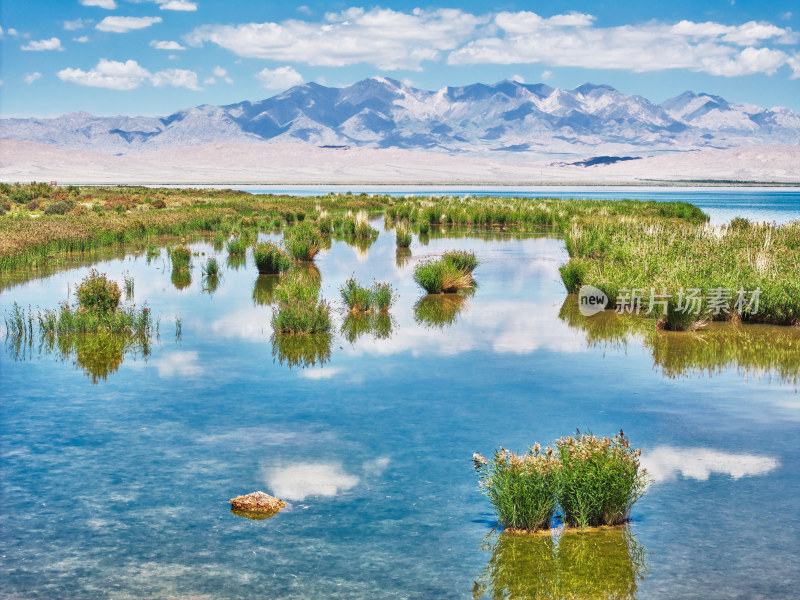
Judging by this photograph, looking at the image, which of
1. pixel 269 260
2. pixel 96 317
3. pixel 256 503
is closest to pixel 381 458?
pixel 256 503

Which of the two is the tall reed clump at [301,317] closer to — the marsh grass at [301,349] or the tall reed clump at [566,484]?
the marsh grass at [301,349]

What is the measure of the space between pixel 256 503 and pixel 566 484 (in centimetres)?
232

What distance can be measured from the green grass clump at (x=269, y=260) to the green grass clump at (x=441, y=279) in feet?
14.4

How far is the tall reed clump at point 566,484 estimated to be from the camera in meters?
5.88

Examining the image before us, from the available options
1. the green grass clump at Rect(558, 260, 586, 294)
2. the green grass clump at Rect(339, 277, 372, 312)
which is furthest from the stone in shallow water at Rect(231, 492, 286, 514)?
the green grass clump at Rect(558, 260, 586, 294)

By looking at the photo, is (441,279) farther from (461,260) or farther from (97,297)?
(97,297)

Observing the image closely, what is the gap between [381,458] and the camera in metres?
7.35

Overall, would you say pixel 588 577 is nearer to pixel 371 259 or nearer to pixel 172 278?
pixel 172 278

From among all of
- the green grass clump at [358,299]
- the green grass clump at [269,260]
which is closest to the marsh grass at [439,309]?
the green grass clump at [358,299]

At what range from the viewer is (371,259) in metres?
25.0

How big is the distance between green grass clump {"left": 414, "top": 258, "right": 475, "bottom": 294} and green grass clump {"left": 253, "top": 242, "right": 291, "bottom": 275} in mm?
4399

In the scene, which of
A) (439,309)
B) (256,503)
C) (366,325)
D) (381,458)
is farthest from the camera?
(439,309)

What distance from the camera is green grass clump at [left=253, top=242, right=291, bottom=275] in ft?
68.2

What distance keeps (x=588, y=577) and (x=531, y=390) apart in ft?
14.5
